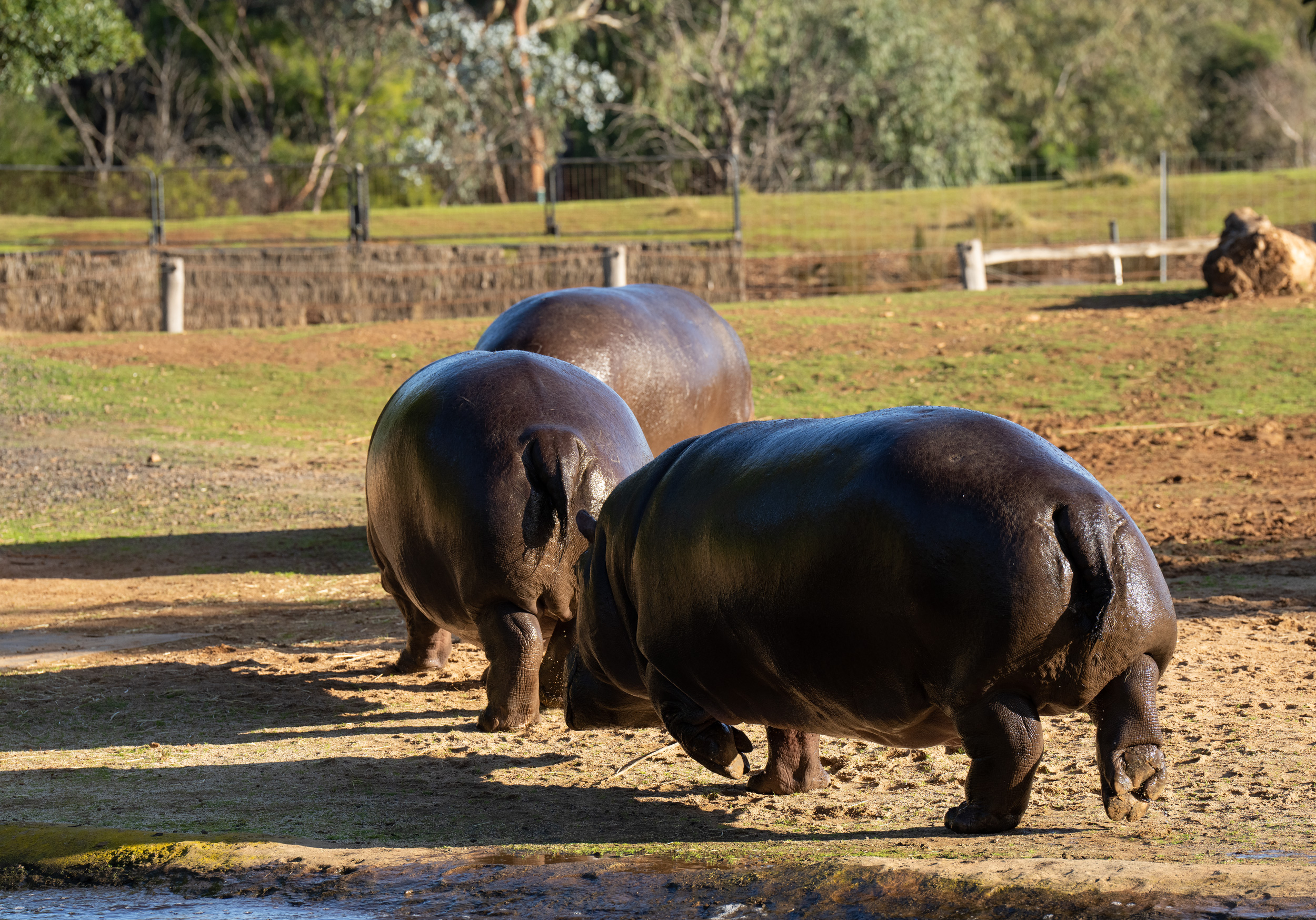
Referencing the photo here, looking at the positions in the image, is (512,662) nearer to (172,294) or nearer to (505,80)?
(172,294)

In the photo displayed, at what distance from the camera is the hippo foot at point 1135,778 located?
3.39m

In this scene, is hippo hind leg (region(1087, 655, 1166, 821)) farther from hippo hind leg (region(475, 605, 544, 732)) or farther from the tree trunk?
the tree trunk

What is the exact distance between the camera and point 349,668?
6648 mm

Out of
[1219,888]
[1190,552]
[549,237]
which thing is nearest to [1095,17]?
[549,237]

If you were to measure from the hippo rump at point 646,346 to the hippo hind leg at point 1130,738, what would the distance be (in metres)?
4.23

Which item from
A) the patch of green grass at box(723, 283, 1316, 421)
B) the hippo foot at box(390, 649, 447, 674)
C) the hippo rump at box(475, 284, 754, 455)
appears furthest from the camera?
the patch of green grass at box(723, 283, 1316, 421)

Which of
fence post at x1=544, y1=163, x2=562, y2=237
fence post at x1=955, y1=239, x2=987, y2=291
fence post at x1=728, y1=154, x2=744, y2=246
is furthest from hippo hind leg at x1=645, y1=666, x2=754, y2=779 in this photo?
fence post at x1=544, y1=163, x2=562, y2=237

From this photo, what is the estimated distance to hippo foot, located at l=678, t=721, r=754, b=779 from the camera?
4098 mm

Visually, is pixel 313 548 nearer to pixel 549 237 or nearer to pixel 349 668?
pixel 349 668

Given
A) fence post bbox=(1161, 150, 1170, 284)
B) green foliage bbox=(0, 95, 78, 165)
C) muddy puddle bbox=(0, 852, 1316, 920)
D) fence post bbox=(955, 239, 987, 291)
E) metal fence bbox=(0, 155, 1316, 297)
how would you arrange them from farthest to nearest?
green foliage bbox=(0, 95, 78, 165)
metal fence bbox=(0, 155, 1316, 297)
fence post bbox=(1161, 150, 1170, 284)
fence post bbox=(955, 239, 987, 291)
muddy puddle bbox=(0, 852, 1316, 920)

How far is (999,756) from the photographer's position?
3.37 metres

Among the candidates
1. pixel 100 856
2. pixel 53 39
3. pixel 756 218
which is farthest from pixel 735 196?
pixel 100 856

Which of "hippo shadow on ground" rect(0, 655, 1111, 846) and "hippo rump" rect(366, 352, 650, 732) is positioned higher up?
"hippo rump" rect(366, 352, 650, 732)

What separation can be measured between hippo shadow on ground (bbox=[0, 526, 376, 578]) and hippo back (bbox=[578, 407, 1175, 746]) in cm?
535
